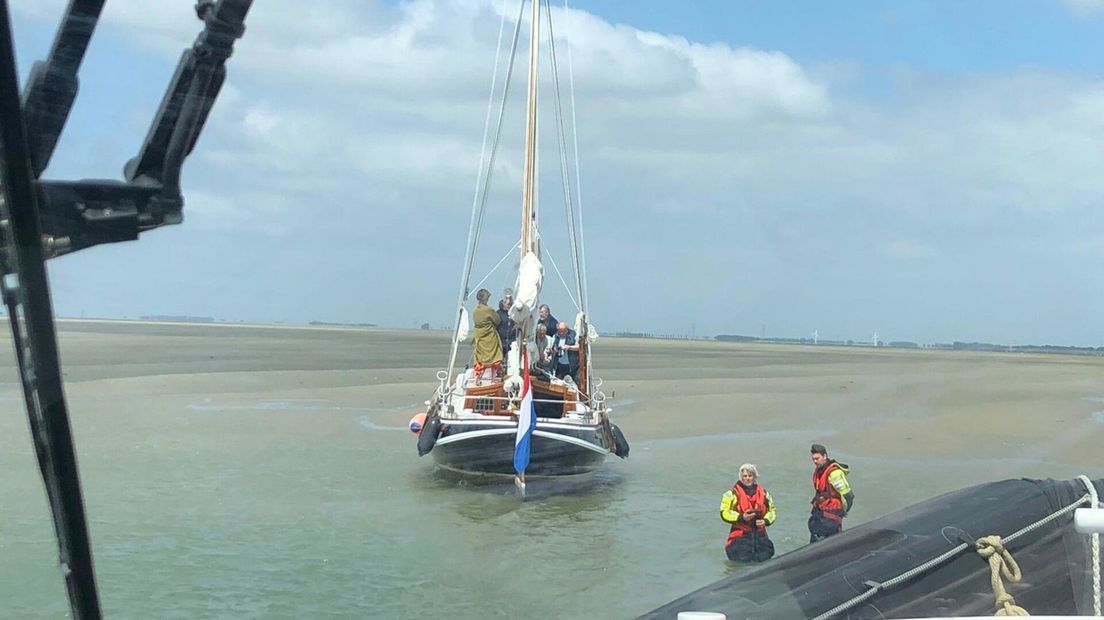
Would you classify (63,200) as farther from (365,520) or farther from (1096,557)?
(365,520)

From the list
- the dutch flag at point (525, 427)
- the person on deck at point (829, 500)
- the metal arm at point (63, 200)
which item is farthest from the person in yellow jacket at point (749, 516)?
the metal arm at point (63, 200)

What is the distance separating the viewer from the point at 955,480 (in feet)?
56.7

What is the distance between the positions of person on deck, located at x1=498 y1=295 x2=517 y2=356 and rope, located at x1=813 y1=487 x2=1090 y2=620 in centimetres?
1130

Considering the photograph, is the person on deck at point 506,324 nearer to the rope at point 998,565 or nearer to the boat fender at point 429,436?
the boat fender at point 429,436

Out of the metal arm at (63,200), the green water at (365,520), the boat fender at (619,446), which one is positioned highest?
the metal arm at (63,200)

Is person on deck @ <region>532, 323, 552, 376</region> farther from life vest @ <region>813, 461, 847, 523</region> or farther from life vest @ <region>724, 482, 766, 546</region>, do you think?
life vest @ <region>813, 461, 847, 523</region>

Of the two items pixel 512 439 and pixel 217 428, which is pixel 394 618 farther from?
pixel 217 428

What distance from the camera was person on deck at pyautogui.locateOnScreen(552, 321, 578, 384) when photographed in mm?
17812

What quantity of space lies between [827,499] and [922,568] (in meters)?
4.83

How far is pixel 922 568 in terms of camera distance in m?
4.44

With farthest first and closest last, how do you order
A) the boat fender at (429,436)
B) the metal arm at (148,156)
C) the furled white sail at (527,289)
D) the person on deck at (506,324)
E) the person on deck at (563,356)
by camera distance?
the person on deck at (563,356), the person on deck at (506,324), the furled white sail at (527,289), the boat fender at (429,436), the metal arm at (148,156)

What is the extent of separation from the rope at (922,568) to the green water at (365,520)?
254 centimetres

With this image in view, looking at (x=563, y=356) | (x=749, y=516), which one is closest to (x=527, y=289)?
(x=563, y=356)

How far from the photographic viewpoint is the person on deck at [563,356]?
1781cm
